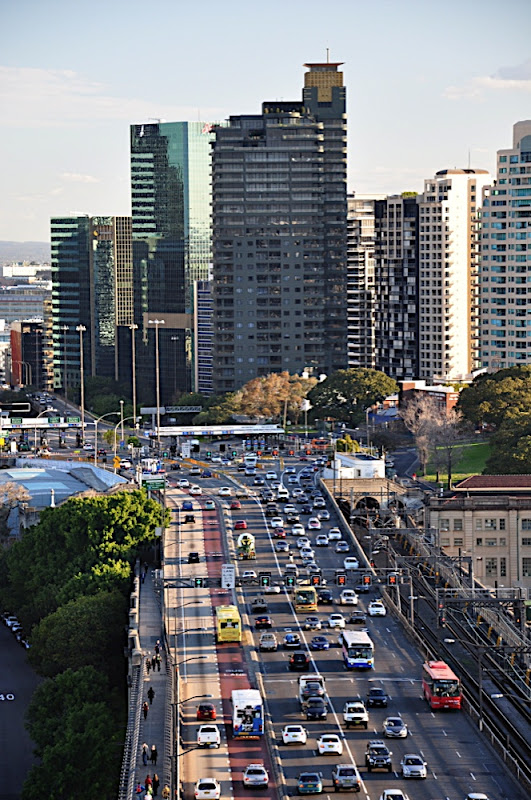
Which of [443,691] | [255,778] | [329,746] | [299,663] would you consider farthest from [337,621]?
[255,778]

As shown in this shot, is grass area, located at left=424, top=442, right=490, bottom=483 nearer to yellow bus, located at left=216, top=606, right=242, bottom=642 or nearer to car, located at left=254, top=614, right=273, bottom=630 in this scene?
car, located at left=254, top=614, right=273, bottom=630

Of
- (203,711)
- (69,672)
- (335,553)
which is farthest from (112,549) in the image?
(203,711)

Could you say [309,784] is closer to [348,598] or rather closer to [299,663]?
[299,663]

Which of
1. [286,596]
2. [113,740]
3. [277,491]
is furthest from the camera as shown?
[277,491]

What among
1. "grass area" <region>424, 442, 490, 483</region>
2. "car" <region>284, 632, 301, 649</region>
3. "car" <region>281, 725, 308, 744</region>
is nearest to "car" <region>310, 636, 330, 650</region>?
"car" <region>284, 632, 301, 649</region>

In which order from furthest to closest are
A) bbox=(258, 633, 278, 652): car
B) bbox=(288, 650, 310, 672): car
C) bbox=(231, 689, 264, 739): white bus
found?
bbox=(258, 633, 278, 652): car < bbox=(288, 650, 310, 672): car < bbox=(231, 689, 264, 739): white bus

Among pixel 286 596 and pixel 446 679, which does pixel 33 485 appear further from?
pixel 446 679
